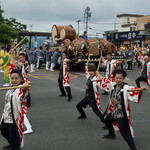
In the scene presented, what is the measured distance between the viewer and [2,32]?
43.6m

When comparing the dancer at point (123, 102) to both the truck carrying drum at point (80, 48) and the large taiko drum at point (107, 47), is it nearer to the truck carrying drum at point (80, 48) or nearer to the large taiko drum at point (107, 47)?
the truck carrying drum at point (80, 48)

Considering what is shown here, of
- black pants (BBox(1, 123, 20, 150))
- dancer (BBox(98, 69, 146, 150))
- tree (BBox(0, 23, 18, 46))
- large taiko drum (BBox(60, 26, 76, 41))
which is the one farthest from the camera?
tree (BBox(0, 23, 18, 46))

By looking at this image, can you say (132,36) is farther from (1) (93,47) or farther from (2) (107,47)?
(1) (93,47)

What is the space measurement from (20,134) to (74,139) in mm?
1249

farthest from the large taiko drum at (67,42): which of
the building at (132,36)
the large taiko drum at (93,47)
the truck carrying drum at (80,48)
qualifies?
the building at (132,36)

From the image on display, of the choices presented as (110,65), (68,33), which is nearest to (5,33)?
(68,33)

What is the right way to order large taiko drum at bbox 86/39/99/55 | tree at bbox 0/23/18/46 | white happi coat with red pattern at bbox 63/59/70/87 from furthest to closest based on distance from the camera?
tree at bbox 0/23/18/46
large taiko drum at bbox 86/39/99/55
white happi coat with red pattern at bbox 63/59/70/87

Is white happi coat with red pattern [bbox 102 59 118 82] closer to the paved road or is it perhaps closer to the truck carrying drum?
the paved road

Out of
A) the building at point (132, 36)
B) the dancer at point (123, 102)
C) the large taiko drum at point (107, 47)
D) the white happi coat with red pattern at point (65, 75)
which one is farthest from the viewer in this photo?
the building at point (132, 36)

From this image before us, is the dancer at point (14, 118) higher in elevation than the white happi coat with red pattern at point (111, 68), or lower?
lower

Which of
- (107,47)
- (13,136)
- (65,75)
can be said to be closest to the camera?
(13,136)

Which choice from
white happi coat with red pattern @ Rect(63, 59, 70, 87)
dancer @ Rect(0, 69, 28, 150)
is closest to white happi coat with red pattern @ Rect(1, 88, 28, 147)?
dancer @ Rect(0, 69, 28, 150)

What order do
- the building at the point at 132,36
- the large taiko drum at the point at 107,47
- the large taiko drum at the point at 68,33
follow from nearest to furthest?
the large taiko drum at the point at 107,47 < the large taiko drum at the point at 68,33 < the building at the point at 132,36

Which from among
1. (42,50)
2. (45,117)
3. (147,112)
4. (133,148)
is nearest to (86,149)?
(133,148)
